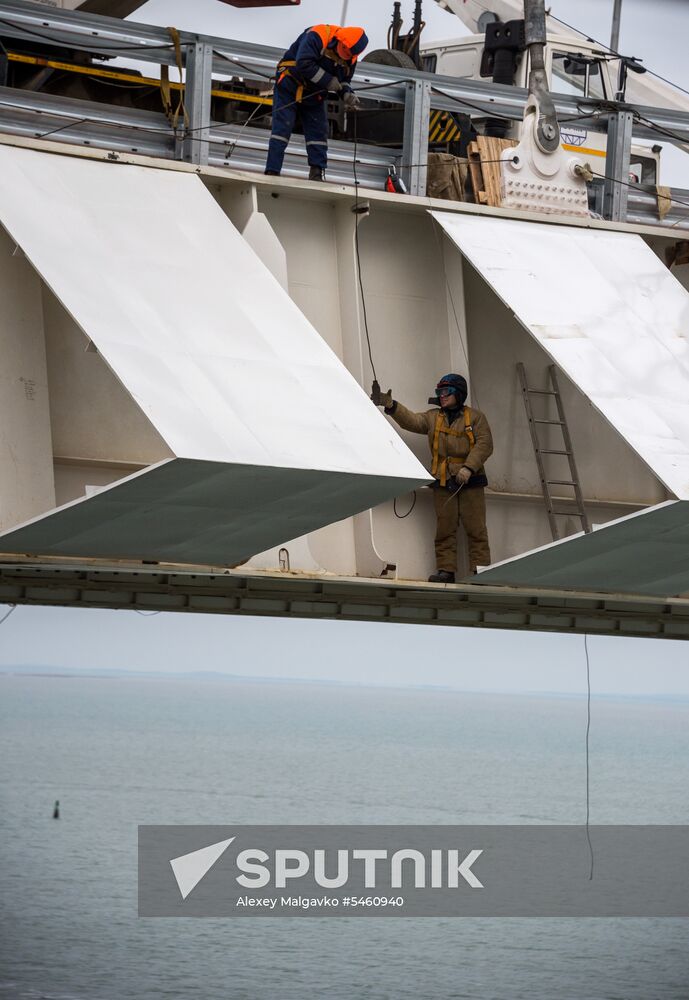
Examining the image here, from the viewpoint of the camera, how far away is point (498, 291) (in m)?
11.6

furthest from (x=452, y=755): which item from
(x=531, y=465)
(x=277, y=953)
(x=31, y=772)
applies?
(x=531, y=465)

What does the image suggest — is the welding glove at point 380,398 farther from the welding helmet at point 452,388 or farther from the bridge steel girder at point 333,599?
the bridge steel girder at point 333,599

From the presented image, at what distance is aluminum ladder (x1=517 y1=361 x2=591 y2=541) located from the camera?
42.2 feet

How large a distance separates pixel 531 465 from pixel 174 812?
235ft

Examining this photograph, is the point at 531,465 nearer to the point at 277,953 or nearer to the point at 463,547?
the point at 463,547

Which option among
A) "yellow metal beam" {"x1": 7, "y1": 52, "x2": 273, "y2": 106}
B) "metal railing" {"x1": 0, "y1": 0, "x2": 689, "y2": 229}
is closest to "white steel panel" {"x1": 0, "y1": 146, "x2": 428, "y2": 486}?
"metal railing" {"x1": 0, "y1": 0, "x2": 689, "y2": 229}

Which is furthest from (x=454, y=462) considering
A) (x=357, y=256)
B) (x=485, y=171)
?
(x=485, y=171)

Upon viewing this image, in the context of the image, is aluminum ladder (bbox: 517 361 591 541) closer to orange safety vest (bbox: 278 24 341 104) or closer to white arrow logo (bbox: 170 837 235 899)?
orange safety vest (bbox: 278 24 341 104)

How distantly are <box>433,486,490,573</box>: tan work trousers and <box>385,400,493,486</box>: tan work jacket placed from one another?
172 mm

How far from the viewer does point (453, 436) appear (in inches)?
484
